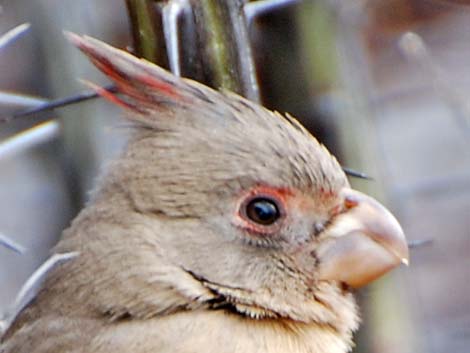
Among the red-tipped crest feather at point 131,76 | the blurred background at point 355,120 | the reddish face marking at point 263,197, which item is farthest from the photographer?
the blurred background at point 355,120

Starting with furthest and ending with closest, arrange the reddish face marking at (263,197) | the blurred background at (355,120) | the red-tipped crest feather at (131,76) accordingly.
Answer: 1. the blurred background at (355,120)
2. the reddish face marking at (263,197)
3. the red-tipped crest feather at (131,76)

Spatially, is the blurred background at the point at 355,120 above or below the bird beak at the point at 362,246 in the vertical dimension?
below

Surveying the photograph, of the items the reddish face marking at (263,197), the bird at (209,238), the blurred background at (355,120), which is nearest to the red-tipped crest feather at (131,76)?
the bird at (209,238)

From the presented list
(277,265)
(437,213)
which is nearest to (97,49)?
(277,265)

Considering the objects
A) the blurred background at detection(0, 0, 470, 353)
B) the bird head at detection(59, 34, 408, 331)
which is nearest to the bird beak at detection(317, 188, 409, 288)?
the bird head at detection(59, 34, 408, 331)

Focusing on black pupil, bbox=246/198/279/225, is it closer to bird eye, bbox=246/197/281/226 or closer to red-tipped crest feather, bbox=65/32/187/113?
bird eye, bbox=246/197/281/226

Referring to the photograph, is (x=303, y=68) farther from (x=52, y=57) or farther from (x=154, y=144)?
(x=154, y=144)

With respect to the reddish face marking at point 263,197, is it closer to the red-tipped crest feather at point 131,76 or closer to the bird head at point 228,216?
the bird head at point 228,216

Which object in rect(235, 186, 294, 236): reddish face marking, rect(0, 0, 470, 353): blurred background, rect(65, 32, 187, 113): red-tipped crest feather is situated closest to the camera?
rect(65, 32, 187, 113): red-tipped crest feather

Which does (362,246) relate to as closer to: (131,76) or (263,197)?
(263,197)
